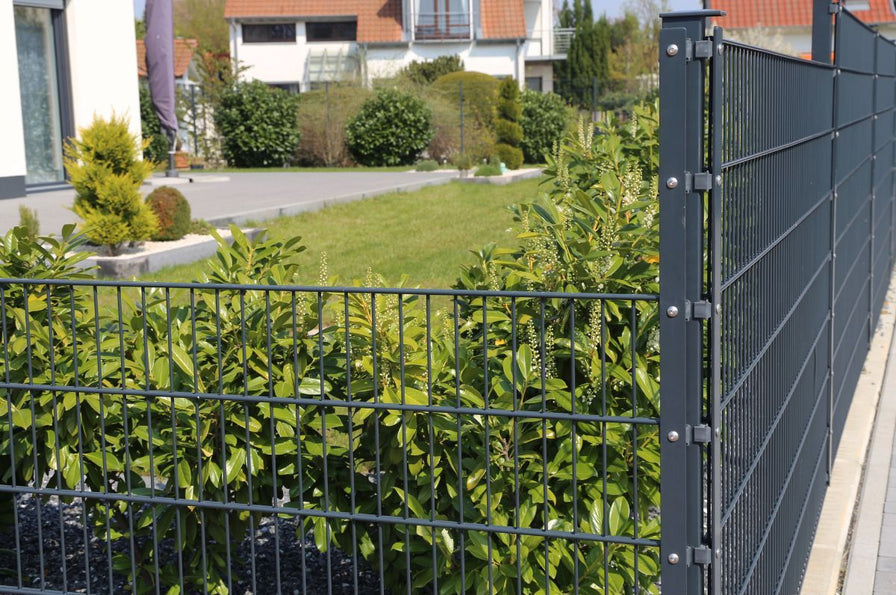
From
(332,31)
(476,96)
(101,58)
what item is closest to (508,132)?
(476,96)

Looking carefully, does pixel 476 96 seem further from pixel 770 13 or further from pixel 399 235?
pixel 770 13

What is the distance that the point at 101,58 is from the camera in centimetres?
1989

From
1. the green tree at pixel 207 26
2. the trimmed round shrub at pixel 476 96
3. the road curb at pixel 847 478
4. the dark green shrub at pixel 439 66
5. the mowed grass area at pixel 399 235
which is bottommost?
the road curb at pixel 847 478

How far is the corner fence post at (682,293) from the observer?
2150 millimetres

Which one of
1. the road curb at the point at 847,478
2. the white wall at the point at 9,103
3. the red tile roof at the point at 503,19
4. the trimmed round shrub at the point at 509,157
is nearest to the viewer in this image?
the road curb at the point at 847,478

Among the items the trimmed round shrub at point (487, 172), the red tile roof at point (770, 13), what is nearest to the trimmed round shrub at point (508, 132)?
the trimmed round shrub at point (487, 172)

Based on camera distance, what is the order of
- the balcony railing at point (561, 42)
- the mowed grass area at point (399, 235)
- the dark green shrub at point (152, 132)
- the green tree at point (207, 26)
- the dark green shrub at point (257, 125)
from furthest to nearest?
the green tree at point (207, 26), the balcony railing at point (561, 42), the dark green shrub at point (257, 125), the dark green shrub at point (152, 132), the mowed grass area at point (399, 235)

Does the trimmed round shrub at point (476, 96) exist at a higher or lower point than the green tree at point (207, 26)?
lower

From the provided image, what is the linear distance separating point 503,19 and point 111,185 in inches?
1505

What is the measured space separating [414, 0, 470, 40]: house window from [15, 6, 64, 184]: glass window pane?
2933 cm

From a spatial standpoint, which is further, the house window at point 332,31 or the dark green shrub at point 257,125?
the house window at point 332,31

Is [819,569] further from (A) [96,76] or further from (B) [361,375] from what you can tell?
(A) [96,76]

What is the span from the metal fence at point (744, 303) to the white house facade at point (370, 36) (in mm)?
41759

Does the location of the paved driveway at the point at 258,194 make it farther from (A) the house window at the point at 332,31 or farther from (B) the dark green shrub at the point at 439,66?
(A) the house window at the point at 332,31
